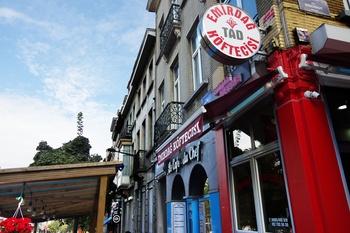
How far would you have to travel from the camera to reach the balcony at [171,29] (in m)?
11.0

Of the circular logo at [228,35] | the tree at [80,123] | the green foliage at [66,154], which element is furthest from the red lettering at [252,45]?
the tree at [80,123]

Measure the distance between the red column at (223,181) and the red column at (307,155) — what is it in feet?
6.47

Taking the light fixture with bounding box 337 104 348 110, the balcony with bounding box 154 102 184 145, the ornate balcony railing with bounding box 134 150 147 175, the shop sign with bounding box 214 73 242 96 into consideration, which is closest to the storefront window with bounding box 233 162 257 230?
the shop sign with bounding box 214 73 242 96

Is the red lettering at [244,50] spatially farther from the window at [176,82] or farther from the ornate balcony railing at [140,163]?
the ornate balcony railing at [140,163]

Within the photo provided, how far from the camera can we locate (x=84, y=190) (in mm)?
8734

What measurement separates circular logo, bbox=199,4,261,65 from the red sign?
54.1 inches

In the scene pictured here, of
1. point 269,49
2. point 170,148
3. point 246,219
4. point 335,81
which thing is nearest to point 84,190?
point 170,148

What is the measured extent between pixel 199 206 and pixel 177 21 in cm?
695

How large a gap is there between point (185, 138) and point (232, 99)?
1997mm

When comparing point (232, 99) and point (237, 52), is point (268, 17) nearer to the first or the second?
point (237, 52)

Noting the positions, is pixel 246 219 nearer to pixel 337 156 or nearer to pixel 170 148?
pixel 337 156

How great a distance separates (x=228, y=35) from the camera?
195 inches

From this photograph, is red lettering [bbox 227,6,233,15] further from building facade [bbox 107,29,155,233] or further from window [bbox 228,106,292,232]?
building facade [bbox 107,29,155,233]

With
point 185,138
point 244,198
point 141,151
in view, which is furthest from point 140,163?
point 244,198
